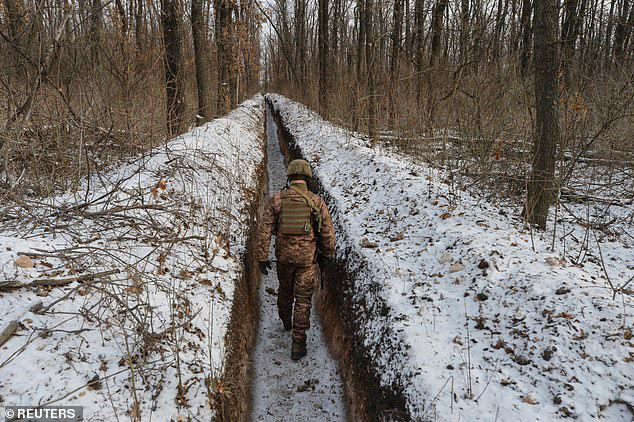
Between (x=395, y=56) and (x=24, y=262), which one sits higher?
(x=395, y=56)

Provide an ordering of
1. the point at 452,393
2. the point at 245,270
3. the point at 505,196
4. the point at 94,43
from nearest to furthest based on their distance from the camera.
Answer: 1. the point at 452,393
2. the point at 245,270
3. the point at 505,196
4. the point at 94,43

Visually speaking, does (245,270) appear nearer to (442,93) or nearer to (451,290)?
(451,290)

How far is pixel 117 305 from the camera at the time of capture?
2.62m

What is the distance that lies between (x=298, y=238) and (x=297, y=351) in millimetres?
1223

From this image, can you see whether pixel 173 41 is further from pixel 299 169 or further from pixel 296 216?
pixel 296 216

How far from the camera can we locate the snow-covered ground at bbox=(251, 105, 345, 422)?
331 cm

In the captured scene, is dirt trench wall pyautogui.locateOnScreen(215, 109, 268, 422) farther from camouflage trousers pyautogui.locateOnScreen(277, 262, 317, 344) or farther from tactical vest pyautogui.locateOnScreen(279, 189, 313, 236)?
tactical vest pyautogui.locateOnScreen(279, 189, 313, 236)

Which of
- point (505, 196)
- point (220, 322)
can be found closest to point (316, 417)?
point (220, 322)

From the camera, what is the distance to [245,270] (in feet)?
14.9

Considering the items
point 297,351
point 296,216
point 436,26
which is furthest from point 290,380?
point 436,26

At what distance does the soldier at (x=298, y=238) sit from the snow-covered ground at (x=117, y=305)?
61 cm

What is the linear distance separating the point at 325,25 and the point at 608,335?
1291 centimetres

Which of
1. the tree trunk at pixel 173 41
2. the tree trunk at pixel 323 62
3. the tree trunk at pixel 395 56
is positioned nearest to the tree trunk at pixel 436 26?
the tree trunk at pixel 395 56

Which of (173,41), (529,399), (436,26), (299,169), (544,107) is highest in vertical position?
(436,26)
